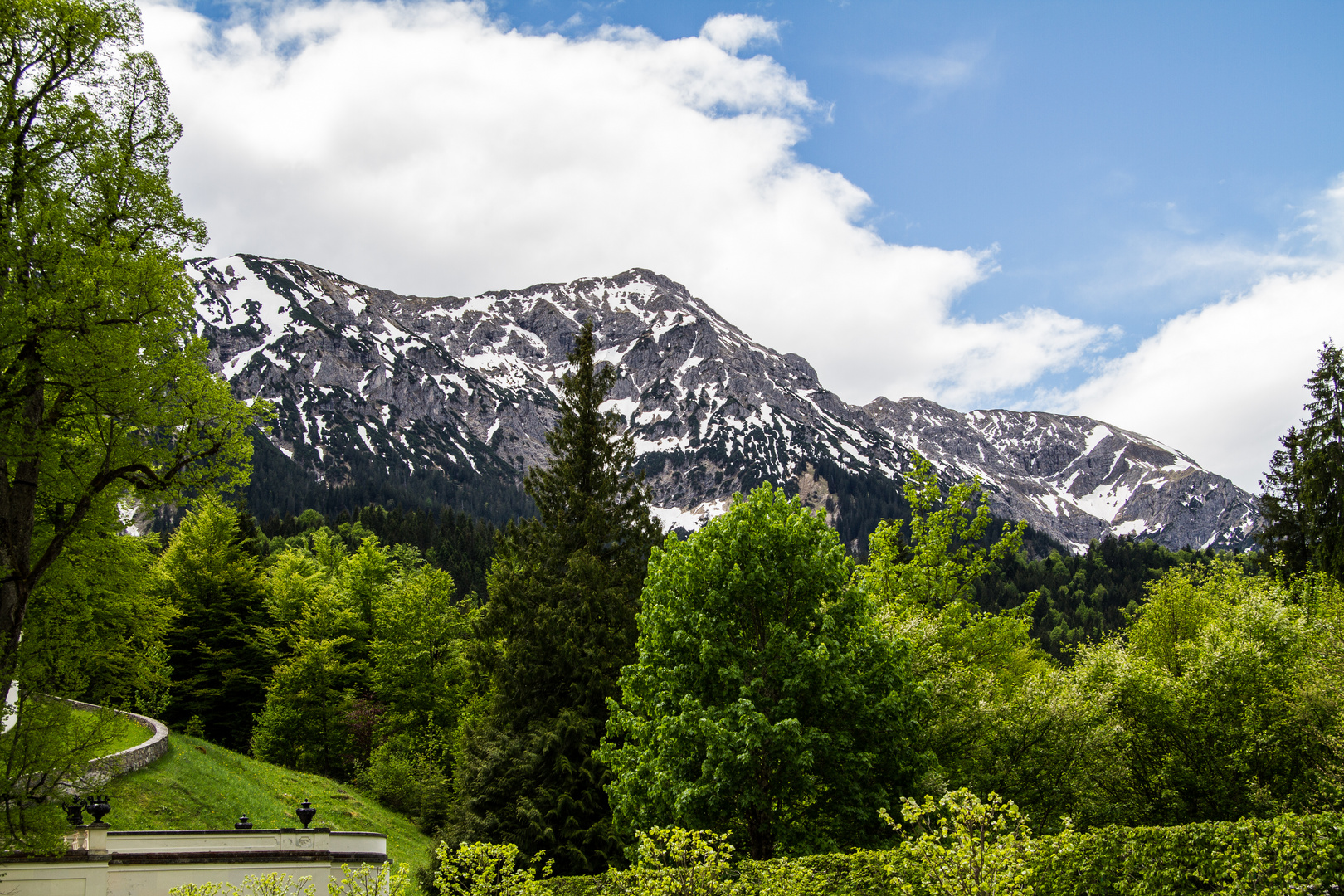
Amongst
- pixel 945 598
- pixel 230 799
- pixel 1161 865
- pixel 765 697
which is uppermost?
pixel 945 598


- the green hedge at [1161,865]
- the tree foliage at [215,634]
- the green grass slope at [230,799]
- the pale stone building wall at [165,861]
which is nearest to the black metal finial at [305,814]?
the pale stone building wall at [165,861]

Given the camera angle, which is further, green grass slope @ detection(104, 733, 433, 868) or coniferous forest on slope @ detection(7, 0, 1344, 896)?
green grass slope @ detection(104, 733, 433, 868)

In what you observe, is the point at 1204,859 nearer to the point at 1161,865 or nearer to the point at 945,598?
the point at 1161,865

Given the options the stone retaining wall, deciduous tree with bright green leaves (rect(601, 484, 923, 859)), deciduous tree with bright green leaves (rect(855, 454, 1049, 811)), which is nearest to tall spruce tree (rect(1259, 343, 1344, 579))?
deciduous tree with bright green leaves (rect(855, 454, 1049, 811))

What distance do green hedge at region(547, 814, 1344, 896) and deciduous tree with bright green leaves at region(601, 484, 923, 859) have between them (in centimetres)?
379

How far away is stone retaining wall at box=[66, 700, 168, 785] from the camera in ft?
69.5

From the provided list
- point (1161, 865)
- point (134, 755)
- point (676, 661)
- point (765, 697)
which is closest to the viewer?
point (1161, 865)

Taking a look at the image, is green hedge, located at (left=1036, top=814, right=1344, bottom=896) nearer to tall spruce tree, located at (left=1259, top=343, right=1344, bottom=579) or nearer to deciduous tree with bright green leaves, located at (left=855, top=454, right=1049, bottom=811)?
deciduous tree with bright green leaves, located at (left=855, top=454, right=1049, bottom=811)

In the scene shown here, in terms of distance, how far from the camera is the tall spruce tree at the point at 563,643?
22281 mm

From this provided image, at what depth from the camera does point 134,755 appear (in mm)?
23516

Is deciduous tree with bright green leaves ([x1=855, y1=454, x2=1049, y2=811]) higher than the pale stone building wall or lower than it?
higher

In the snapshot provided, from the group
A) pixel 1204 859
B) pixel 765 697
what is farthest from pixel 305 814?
pixel 1204 859

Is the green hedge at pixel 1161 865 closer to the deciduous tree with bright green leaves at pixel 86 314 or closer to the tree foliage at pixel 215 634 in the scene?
the deciduous tree with bright green leaves at pixel 86 314

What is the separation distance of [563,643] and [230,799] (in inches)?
459
